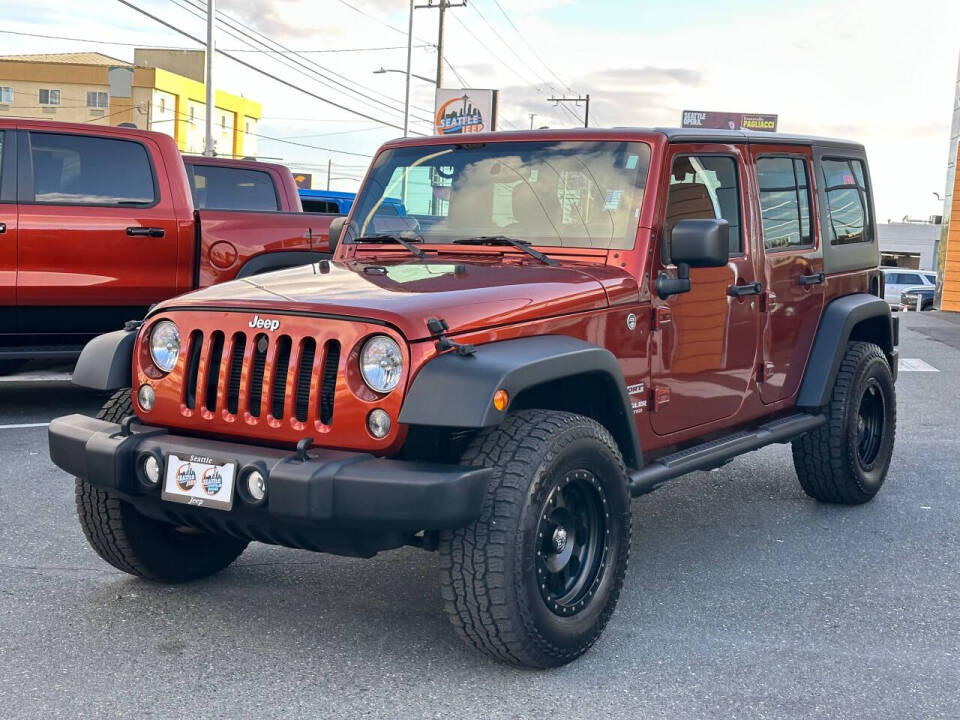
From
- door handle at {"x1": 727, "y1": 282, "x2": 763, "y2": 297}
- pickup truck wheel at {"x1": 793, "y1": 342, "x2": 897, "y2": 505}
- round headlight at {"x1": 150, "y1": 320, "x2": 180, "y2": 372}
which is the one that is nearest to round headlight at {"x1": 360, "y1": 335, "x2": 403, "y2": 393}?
round headlight at {"x1": 150, "y1": 320, "x2": 180, "y2": 372}

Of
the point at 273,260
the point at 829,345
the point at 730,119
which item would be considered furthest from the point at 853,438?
the point at 730,119

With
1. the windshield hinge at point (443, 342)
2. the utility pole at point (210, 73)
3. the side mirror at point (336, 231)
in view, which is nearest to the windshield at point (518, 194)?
the side mirror at point (336, 231)

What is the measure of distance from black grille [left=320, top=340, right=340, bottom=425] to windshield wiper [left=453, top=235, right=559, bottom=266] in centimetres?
120

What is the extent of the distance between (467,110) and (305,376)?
4853 cm

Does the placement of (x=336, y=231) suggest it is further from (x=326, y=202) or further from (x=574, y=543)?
(x=326, y=202)

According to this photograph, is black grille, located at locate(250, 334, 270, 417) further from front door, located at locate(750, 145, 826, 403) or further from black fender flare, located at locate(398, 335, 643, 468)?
front door, located at locate(750, 145, 826, 403)

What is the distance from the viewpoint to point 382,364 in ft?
12.0

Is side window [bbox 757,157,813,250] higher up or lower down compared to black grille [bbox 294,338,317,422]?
higher up

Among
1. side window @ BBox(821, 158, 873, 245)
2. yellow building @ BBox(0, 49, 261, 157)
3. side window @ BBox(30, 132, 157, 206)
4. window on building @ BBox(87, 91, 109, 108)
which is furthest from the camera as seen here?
window on building @ BBox(87, 91, 109, 108)

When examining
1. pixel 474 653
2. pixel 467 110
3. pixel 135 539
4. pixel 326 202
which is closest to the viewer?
pixel 474 653

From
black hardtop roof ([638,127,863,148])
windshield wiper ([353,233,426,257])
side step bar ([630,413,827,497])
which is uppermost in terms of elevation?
black hardtop roof ([638,127,863,148])

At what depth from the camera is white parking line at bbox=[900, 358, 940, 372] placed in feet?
42.9

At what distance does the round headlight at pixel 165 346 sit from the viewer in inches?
159

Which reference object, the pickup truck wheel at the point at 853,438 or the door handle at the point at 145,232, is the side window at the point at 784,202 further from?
the door handle at the point at 145,232
